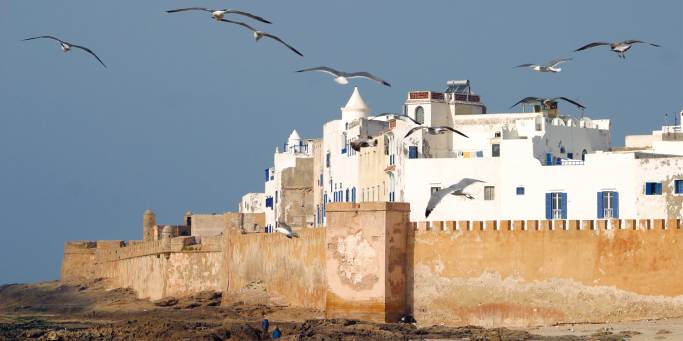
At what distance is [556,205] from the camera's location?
57.9 meters

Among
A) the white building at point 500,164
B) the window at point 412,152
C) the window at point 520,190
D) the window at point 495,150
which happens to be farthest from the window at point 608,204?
the window at point 412,152

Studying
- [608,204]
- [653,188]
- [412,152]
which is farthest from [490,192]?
[653,188]

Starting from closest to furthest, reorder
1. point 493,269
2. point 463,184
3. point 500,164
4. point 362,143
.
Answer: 1. point 493,269
2. point 463,184
3. point 362,143
4. point 500,164

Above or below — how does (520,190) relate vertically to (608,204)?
above

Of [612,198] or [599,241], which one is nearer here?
[599,241]

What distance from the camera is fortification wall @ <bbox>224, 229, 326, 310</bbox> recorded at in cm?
5281

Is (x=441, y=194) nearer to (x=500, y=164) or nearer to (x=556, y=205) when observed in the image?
(x=556, y=205)

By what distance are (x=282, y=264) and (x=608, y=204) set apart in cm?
1089

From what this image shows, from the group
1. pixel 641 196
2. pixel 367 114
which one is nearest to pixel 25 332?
pixel 641 196

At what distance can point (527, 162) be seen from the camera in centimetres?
5897

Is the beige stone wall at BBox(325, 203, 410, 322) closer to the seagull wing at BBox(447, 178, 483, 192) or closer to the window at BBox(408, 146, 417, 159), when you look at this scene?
the seagull wing at BBox(447, 178, 483, 192)

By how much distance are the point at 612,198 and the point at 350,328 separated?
45.7 ft

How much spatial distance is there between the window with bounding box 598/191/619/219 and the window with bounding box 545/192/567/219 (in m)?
1.30

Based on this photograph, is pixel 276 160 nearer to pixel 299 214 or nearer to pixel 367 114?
pixel 299 214
